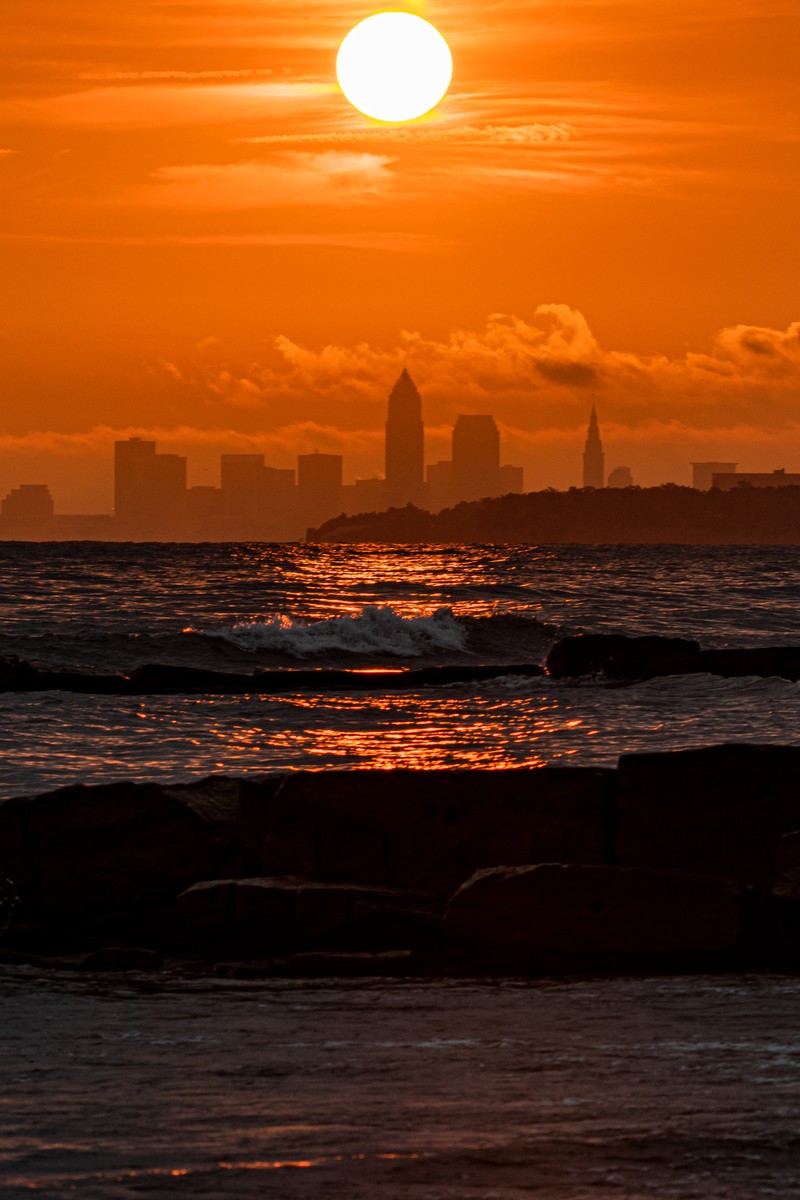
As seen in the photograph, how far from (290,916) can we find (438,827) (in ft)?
3.66

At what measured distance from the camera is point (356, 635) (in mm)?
32750

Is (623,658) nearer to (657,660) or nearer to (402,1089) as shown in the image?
(657,660)

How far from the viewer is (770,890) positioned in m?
7.82

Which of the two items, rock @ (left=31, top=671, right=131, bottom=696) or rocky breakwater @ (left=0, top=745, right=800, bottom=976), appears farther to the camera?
rock @ (left=31, top=671, right=131, bottom=696)

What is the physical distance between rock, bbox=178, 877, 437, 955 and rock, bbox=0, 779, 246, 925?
649 millimetres

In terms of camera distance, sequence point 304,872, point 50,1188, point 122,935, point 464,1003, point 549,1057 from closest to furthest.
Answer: point 50,1188, point 549,1057, point 464,1003, point 122,935, point 304,872

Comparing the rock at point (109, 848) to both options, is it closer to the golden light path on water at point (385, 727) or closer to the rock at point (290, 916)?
the rock at point (290, 916)

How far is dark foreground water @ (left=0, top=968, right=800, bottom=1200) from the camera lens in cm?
400

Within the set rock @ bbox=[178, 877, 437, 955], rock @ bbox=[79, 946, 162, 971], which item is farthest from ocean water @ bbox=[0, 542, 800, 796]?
rock @ bbox=[79, 946, 162, 971]

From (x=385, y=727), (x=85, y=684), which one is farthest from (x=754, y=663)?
(x=85, y=684)

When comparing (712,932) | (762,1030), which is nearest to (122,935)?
(712,932)

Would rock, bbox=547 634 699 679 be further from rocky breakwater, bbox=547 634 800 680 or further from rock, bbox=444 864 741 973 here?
rock, bbox=444 864 741 973

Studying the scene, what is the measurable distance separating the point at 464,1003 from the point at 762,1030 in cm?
122

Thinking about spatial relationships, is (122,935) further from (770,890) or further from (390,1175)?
(390,1175)
